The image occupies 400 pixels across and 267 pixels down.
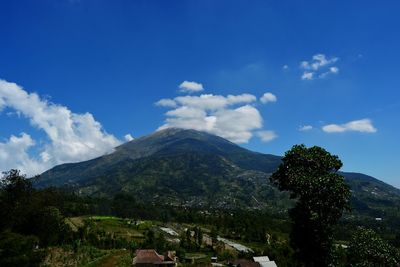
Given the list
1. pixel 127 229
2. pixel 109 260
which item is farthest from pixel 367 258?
pixel 127 229

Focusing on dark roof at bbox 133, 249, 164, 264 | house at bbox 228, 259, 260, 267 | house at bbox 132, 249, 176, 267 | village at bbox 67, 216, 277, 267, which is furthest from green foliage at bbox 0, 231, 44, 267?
house at bbox 228, 259, 260, 267

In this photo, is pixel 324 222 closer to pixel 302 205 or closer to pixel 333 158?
pixel 302 205

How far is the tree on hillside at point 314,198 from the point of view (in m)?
39.7

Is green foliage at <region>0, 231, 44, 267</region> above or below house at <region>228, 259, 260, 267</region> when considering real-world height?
above

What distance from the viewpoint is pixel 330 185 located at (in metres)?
39.6

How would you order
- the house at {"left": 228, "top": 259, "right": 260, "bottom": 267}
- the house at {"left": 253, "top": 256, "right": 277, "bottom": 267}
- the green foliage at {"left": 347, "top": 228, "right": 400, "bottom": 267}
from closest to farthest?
the green foliage at {"left": 347, "top": 228, "right": 400, "bottom": 267} < the house at {"left": 228, "top": 259, "right": 260, "bottom": 267} < the house at {"left": 253, "top": 256, "right": 277, "bottom": 267}

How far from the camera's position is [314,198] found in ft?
131

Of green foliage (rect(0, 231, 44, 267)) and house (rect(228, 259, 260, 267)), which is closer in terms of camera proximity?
green foliage (rect(0, 231, 44, 267))

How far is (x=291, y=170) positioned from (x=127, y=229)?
151 meters

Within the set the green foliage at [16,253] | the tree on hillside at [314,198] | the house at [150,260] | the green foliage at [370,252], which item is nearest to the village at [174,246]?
the house at [150,260]

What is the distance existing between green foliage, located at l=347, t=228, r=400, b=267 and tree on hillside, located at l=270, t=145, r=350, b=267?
30.0 feet

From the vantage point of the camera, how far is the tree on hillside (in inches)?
1561

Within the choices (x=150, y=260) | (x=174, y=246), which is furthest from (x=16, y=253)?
(x=174, y=246)

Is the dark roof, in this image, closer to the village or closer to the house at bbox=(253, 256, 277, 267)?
the village
